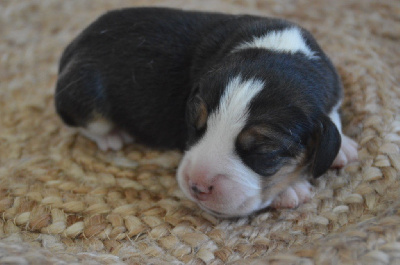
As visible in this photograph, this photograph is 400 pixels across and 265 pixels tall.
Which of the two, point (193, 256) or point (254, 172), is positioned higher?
point (254, 172)

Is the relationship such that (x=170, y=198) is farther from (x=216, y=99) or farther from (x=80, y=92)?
(x=80, y=92)

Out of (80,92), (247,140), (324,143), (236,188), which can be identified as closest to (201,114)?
(247,140)

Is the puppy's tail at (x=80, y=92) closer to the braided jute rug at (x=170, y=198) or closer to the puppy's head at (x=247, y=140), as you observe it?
the braided jute rug at (x=170, y=198)

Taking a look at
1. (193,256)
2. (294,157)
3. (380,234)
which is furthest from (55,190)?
(380,234)

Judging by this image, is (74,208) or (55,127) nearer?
(74,208)

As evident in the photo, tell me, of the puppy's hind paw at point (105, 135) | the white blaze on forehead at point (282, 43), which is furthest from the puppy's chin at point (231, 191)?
the puppy's hind paw at point (105, 135)

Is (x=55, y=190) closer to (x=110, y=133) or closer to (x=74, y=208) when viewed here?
(x=74, y=208)
